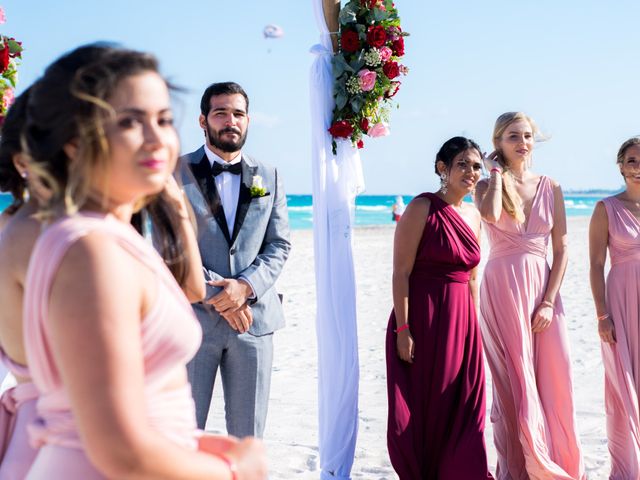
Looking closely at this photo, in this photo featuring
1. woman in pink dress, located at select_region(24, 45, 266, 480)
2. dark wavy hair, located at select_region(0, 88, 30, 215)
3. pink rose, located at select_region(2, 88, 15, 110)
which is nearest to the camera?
woman in pink dress, located at select_region(24, 45, 266, 480)

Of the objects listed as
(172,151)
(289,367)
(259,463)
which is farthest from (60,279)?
(289,367)

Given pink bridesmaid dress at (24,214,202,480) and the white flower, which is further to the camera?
the white flower

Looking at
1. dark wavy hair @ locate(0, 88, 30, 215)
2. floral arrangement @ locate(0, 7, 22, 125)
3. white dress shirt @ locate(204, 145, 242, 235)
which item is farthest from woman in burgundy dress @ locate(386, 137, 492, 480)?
dark wavy hair @ locate(0, 88, 30, 215)

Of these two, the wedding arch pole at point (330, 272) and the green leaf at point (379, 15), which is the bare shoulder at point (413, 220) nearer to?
the wedding arch pole at point (330, 272)

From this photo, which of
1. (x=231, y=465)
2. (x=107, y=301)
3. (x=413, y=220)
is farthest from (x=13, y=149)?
(x=413, y=220)

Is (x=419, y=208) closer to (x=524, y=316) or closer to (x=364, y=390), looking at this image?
(x=524, y=316)

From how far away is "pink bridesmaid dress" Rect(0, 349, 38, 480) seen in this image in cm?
171

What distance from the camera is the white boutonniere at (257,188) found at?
179 inches

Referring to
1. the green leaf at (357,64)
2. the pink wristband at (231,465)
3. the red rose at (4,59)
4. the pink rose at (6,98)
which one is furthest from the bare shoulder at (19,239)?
the green leaf at (357,64)

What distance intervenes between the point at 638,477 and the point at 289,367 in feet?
14.4

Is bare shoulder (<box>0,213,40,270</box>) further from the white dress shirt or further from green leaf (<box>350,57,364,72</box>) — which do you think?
green leaf (<box>350,57,364,72</box>)

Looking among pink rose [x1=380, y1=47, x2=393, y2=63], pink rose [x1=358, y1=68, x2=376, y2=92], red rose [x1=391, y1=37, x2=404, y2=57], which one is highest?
red rose [x1=391, y1=37, x2=404, y2=57]

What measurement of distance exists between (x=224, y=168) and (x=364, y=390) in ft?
12.5

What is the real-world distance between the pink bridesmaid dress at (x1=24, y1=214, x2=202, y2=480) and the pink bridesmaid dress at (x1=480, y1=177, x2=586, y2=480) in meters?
4.04
